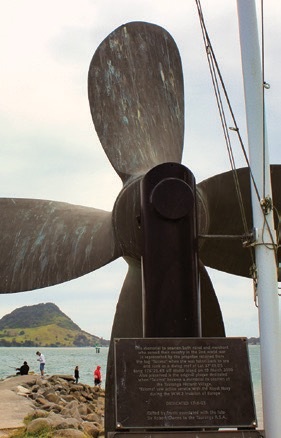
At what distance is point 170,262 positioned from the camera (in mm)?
5672

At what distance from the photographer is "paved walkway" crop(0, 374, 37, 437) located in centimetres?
1270

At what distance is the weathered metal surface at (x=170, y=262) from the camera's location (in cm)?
565

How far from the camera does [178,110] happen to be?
7.43 metres

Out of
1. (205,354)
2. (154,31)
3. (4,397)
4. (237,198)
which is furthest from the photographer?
(4,397)

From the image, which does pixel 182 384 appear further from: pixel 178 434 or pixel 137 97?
pixel 137 97

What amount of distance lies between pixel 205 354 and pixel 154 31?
11.7ft

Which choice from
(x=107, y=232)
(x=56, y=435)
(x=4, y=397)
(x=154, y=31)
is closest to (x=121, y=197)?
(x=107, y=232)

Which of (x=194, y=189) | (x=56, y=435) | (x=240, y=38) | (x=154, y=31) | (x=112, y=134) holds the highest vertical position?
(x=154, y=31)

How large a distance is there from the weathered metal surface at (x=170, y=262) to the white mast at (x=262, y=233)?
517mm

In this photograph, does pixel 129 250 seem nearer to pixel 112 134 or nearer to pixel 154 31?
pixel 112 134

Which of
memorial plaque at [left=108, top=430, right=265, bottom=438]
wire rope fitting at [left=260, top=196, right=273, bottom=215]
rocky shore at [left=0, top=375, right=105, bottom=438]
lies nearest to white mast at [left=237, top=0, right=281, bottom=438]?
wire rope fitting at [left=260, top=196, right=273, bottom=215]

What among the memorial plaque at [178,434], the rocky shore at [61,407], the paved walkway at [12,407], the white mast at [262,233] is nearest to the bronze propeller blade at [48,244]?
the white mast at [262,233]

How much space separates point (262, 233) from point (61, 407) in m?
12.8

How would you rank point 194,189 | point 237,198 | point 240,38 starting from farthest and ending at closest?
1. point 237,198
2. point 240,38
3. point 194,189
